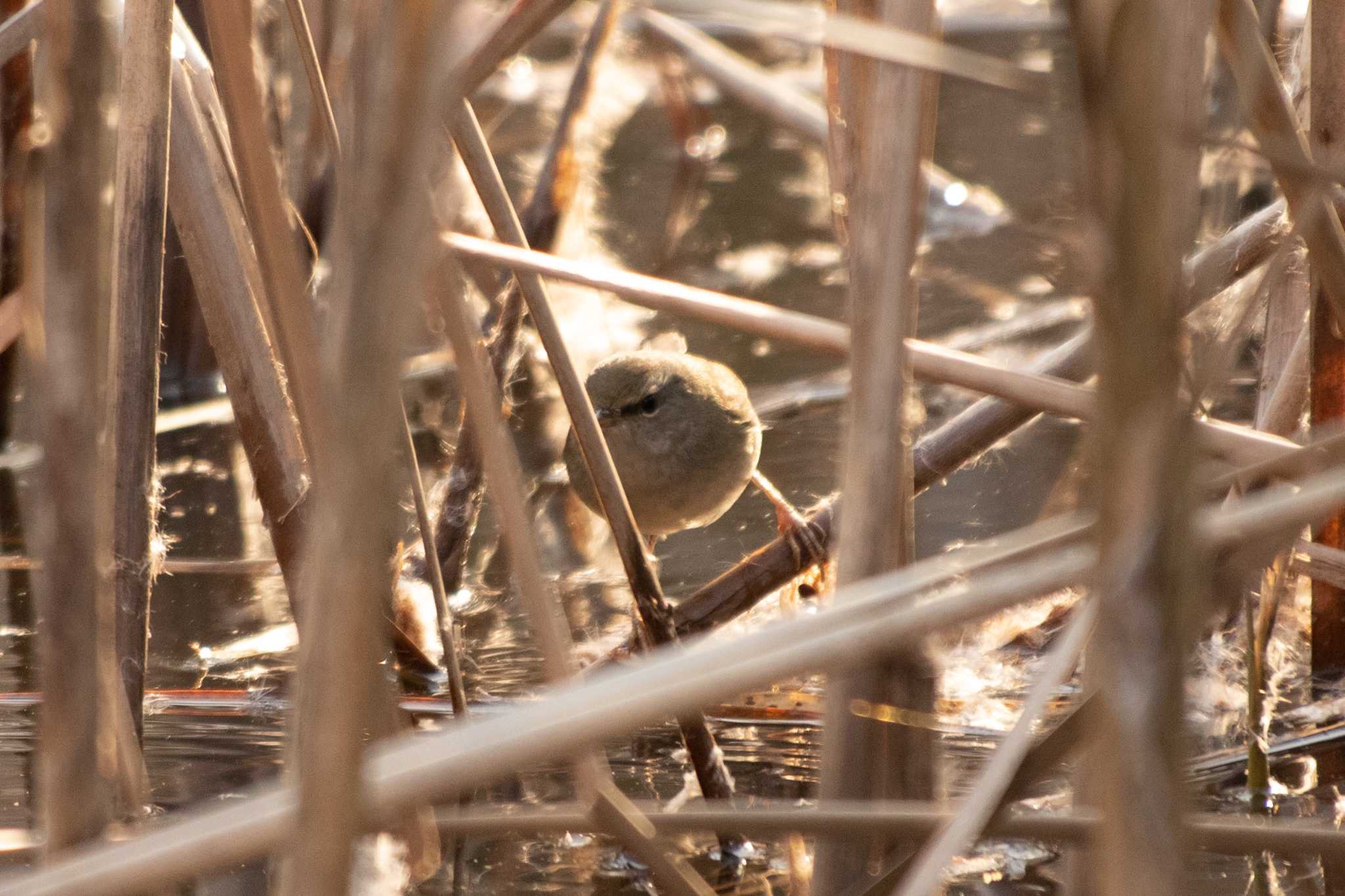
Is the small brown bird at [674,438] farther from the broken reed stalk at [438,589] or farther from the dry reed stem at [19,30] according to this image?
the dry reed stem at [19,30]

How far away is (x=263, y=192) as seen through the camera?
146cm

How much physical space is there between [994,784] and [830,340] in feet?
2.70

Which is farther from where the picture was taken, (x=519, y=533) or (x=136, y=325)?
(x=136, y=325)

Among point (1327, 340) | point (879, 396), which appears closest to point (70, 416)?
point (879, 396)

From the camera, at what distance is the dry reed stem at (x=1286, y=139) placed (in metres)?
Result: 1.46

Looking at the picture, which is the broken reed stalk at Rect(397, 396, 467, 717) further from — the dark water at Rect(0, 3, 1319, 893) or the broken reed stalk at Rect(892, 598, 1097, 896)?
the broken reed stalk at Rect(892, 598, 1097, 896)

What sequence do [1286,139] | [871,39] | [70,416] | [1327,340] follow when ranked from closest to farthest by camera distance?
[70,416]
[871,39]
[1286,139]
[1327,340]

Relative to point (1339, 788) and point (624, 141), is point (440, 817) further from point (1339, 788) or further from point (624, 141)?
point (624, 141)

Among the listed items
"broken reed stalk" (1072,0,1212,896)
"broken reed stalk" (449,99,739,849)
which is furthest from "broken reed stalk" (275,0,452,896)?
"broken reed stalk" (449,99,739,849)

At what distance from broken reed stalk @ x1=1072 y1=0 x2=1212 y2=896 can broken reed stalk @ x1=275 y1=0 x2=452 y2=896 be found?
0.37 meters

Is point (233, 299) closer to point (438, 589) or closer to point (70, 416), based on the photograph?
point (438, 589)

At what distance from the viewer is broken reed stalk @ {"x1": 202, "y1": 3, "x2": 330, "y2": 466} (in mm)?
1355

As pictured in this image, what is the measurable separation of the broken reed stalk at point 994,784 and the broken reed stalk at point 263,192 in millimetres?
703

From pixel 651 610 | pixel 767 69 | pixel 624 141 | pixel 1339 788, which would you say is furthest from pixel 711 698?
pixel 767 69
